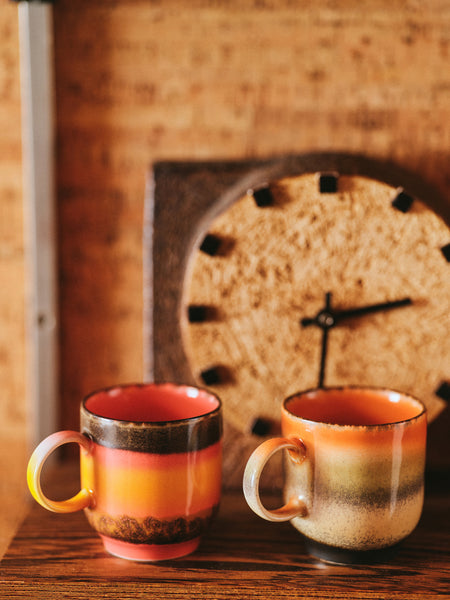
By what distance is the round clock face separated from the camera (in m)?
0.66

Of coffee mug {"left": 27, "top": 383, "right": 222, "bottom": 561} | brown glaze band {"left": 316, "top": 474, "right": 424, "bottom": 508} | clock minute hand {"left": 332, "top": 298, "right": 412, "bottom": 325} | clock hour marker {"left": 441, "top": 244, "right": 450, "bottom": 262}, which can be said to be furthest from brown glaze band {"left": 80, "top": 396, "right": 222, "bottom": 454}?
clock hour marker {"left": 441, "top": 244, "right": 450, "bottom": 262}

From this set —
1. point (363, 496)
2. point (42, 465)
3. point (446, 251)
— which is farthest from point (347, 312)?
point (42, 465)

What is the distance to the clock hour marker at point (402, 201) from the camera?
65 centimetres

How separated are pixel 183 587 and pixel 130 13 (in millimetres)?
617

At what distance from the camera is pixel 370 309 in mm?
659

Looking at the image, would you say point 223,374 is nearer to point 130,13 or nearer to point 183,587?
point 183,587

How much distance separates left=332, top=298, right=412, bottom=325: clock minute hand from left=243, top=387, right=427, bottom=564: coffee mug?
0.16 m

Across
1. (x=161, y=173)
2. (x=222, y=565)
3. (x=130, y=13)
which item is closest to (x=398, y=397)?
(x=222, y=565)

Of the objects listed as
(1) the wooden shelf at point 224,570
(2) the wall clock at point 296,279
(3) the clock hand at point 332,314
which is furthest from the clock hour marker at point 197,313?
(1) the wooden shelf at point 224,570

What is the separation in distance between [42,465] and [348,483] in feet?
0.82

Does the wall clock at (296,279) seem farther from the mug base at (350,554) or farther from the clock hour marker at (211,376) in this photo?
the mug base at (350,554)

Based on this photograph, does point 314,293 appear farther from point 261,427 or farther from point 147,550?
point 147,550

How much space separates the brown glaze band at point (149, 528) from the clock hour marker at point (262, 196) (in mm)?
323

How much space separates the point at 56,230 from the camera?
0.74 meters
